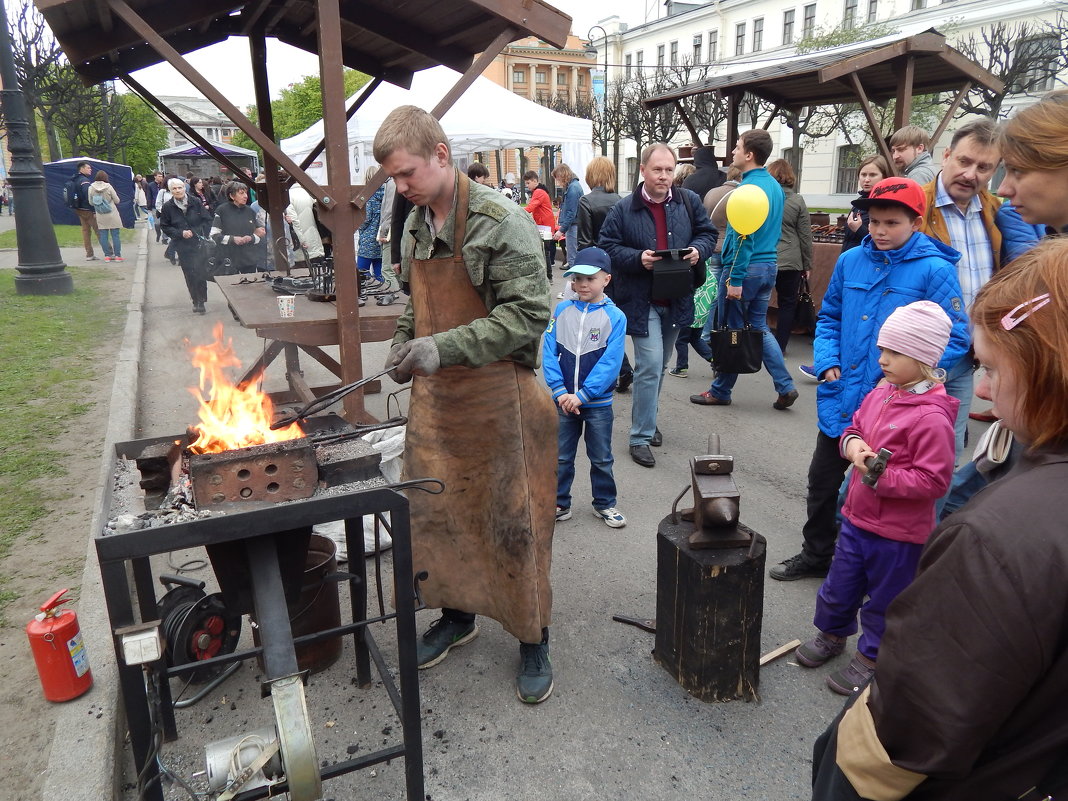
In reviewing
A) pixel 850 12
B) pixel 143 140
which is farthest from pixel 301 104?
pixel 850 12

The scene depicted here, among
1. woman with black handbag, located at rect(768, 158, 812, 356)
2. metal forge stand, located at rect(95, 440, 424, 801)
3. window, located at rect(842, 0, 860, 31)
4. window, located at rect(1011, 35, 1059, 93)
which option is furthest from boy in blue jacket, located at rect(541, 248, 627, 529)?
window, located at rect(842, 0, 860, 31)

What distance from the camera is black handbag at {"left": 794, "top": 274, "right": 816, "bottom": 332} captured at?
777 centimetres

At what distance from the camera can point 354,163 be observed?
48.9 feet

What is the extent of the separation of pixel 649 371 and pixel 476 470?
8.12 ft

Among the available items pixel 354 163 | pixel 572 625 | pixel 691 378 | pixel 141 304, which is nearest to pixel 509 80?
pixel 354 163

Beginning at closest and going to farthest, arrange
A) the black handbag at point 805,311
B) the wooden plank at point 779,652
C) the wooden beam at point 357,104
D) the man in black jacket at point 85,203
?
the wooden plank at point 779,652 → the wooden beam at point 357,104 → the black handbag at point 805,311 → the man in black jacket at point 85,203

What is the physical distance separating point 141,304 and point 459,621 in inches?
364

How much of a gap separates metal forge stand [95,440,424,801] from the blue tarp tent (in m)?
25.5

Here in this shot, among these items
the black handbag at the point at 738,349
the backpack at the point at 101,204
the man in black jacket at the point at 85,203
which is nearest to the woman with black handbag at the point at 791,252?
the black handbag at the point at 738,349

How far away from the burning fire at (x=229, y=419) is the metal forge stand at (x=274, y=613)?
213 mm

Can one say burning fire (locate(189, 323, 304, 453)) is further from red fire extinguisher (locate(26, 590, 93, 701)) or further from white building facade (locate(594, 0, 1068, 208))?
white building facade (locate(594, 0, 1068, 208))

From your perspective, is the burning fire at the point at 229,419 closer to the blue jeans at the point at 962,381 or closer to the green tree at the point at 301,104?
the blue jeans at the point at 962,381

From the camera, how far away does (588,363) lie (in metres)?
3.93

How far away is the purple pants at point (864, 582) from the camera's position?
2.58 metres
